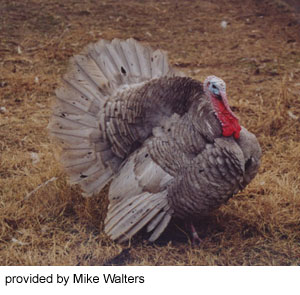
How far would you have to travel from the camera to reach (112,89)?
3.45 metres

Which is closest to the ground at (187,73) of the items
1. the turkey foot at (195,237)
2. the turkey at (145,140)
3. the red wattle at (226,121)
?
the turkey foot at (195,237)

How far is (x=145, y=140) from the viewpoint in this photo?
307 centimetres

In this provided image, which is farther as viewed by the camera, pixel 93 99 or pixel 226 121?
pixel 93 99

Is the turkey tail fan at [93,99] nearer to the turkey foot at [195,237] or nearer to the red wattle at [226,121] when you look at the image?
the turkey foot at [195,237]

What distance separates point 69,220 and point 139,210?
23.6 inches

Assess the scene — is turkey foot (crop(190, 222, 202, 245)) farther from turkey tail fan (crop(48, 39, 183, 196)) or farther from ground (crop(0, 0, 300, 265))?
turkey tail fan (crop(48, 39, 183, 196))

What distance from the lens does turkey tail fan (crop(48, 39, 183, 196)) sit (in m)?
3.27

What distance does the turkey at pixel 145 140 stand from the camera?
108 inches

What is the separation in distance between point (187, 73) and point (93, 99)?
98.1 inches

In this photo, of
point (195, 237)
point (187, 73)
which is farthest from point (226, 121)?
point (187, 73)

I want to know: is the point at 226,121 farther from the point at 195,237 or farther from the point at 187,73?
the point at 187,73

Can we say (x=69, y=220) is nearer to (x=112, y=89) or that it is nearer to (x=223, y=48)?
(x=112, y=89)

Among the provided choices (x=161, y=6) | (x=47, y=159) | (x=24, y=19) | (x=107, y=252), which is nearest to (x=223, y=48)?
(x=161, y=6)

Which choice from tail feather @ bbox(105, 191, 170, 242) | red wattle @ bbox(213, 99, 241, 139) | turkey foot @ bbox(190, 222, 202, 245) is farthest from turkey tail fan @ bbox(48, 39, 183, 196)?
red wattle @ bbox(213, 99, 241, 139)
